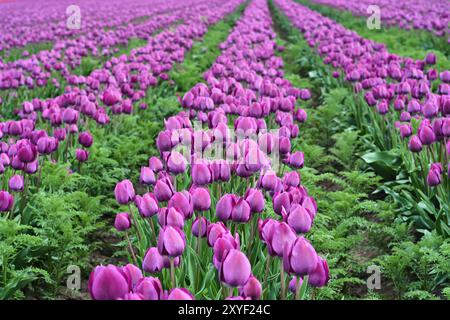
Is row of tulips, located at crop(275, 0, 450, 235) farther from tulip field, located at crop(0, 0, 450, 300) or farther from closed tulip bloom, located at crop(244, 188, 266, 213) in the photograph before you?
closed tulip bloom, located at crop(244, 188, 266, 213)

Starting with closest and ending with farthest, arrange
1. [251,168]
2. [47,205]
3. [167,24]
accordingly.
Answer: [251,168]
[47,205]
[167,24]

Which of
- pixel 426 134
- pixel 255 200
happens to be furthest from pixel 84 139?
pixel 426 134

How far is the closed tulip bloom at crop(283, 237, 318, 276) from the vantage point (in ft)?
6.14

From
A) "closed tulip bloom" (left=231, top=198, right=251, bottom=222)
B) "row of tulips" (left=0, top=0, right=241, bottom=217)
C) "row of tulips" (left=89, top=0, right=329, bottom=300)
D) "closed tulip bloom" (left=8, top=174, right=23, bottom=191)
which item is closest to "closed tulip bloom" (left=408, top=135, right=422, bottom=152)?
"row of tulips" (left=89, top=0, right=329, bottom=300)

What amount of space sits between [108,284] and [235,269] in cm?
44

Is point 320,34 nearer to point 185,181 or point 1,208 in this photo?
point 185,181

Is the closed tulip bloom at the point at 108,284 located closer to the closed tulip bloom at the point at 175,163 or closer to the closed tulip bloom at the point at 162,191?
the closed tulip bloom at the point at 162,191

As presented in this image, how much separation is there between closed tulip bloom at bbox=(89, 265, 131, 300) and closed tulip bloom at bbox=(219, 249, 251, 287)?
36 cm

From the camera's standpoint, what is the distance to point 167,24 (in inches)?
710

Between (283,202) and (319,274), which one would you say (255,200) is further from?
(319,274)

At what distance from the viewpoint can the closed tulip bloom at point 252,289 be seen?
1879 mm

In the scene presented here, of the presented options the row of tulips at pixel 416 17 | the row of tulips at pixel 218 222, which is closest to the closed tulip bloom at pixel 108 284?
the row of tulips at pixel 218 222
